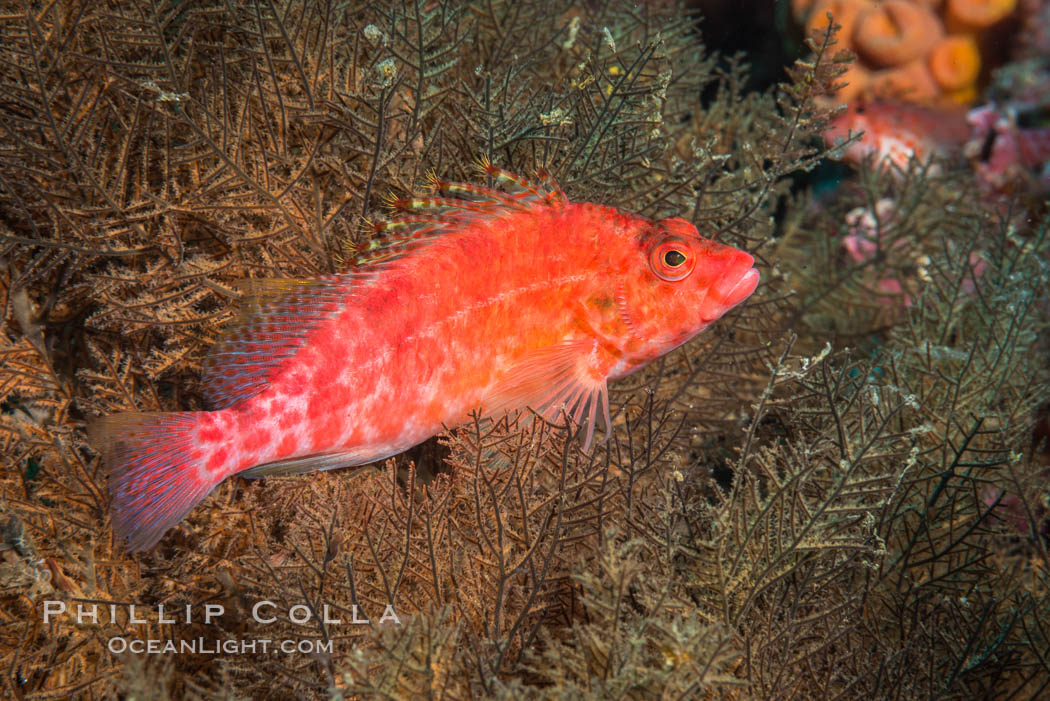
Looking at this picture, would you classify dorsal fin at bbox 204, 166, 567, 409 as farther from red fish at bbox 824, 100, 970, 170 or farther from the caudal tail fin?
red fish at bbox 824, 100, 970, 170

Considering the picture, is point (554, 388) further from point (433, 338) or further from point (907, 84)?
point (907, 84)

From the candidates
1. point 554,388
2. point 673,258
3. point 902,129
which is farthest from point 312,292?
point 902,129

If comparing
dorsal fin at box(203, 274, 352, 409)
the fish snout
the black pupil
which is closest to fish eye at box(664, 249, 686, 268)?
the black pupil

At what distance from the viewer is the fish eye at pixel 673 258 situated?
9.12ft

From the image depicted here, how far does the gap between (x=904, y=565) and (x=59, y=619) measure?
12.8 ft

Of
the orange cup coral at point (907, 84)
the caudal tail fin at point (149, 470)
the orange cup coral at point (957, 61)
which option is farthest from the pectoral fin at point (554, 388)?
the orange cup coral at point (957, 61)

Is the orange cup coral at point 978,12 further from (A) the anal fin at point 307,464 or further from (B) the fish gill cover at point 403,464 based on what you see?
(A) the anal fin at point 307,464

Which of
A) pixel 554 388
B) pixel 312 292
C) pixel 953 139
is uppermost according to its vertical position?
pixel 953 139

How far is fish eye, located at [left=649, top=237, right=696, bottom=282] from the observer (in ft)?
9.12

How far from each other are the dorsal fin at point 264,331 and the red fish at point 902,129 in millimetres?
5752

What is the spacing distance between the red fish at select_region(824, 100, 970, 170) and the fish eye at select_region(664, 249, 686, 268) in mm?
4501

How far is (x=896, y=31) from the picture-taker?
6.40m

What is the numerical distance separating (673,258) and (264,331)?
186 cm

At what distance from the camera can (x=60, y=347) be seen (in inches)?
124
